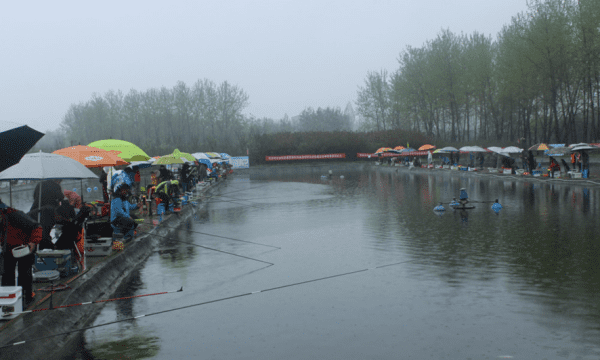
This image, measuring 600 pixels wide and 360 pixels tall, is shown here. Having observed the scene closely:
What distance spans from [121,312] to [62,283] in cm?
126

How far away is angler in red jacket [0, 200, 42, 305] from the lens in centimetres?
616

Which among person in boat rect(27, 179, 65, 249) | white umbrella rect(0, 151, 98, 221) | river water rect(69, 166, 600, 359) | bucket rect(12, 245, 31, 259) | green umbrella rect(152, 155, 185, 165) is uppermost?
green umbrella rect(152, 155, 185, 165)

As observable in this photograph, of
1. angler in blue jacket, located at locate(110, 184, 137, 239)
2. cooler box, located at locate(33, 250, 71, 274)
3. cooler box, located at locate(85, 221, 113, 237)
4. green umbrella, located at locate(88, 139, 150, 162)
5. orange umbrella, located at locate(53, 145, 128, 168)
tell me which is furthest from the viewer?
green umbrella, located at locate(88, 139, 150, 162)

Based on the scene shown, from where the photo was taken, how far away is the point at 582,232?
39.3 ft

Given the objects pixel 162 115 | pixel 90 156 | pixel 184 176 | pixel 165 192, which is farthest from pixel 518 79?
pixel 162 115

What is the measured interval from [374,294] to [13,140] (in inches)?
201

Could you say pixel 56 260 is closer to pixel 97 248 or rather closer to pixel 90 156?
pixel 97 248

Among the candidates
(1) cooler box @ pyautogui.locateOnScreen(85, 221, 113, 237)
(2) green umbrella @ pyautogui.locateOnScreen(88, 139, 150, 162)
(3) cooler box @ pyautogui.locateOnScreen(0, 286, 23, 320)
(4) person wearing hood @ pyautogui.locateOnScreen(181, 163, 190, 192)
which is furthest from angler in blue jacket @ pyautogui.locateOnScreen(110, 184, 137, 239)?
(4) person wearing hood @ pyautogui.locateOnScreen(181, 163, 190, 192)

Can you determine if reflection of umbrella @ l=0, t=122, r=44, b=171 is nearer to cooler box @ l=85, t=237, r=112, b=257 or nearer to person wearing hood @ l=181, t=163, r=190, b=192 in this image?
cooler box @ l=85, t=237, r=112, b=257

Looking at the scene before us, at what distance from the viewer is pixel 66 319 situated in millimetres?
6445

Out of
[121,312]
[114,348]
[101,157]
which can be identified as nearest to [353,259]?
[121,312]

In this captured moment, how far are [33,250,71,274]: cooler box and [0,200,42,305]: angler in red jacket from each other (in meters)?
1.38

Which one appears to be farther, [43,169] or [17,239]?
[43,169]

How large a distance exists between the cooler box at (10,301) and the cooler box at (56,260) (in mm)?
2055
